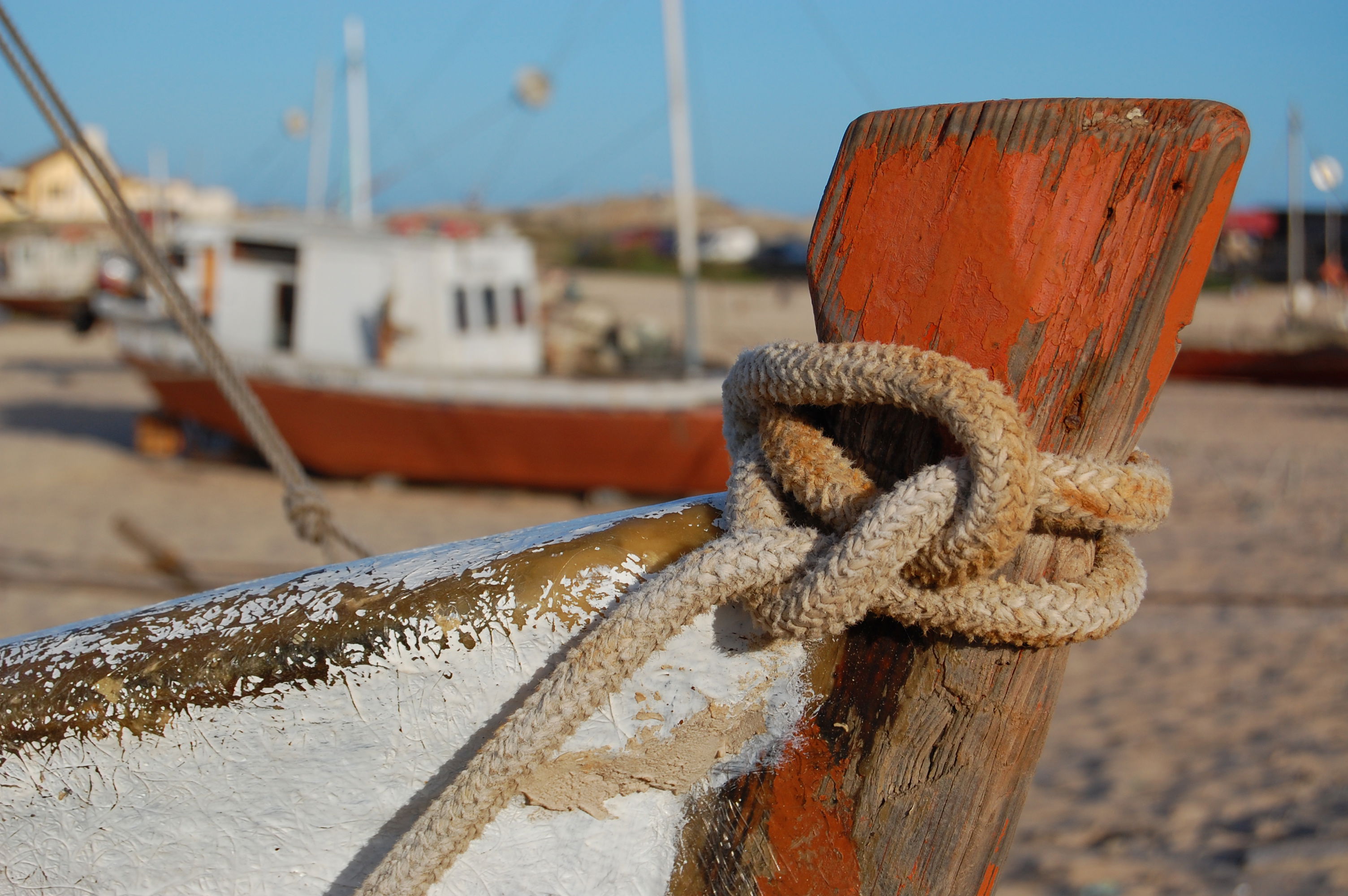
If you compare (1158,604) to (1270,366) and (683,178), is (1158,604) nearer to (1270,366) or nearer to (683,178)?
(683,178)

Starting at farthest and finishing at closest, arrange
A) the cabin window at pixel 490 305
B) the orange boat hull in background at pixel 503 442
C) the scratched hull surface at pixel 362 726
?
the cabin window at pixel 490 305
the orange boat hull in background at pixel 503 442
the scratched hull surface at pixel 362 726

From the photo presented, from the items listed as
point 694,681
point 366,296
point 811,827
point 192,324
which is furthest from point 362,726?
point 366,296

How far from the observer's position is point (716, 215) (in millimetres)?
61031

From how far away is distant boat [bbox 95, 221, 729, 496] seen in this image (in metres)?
7.36

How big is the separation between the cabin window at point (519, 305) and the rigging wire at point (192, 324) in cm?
693

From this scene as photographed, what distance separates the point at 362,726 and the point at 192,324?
986 millimetres

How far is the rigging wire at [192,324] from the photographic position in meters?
1.60

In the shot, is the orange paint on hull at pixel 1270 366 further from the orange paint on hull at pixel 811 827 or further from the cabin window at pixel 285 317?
the orange paint on hull at pixel 811 827

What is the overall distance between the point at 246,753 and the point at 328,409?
7198 mm

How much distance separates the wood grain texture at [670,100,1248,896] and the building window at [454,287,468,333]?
7.53 m

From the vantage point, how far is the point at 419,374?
746cm

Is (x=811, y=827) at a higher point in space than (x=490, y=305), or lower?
higher

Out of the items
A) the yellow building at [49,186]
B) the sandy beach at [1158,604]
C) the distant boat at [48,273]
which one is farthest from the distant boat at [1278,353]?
the distant boat at [48,273]

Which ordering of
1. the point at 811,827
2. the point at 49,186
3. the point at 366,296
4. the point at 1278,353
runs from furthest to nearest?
1. the point at 1278,353
2. the point at 366,296
3. the point at 49,186
4. the point at 811,827
